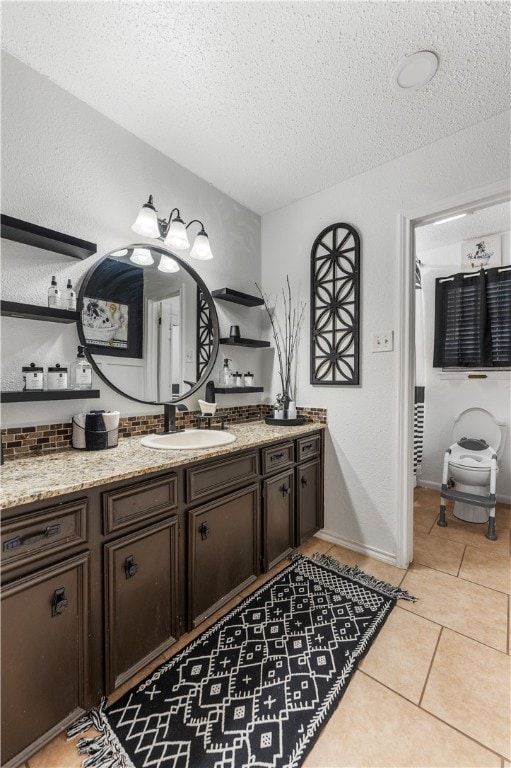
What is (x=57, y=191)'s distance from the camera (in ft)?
5.01

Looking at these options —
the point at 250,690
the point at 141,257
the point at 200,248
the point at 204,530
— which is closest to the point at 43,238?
the point at 141,257

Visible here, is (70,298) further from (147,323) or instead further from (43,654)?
(43,654)

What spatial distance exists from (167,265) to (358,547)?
7.25 ft

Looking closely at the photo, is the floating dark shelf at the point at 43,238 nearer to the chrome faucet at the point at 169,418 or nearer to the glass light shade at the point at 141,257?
the glass light shade at the point at 141,257

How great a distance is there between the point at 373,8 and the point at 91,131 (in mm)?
1337

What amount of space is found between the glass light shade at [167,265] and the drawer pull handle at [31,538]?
4.83 feet

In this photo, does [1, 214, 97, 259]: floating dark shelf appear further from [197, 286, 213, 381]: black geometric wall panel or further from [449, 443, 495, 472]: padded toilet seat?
[449, 443, 495, 472]: padded toilet seat

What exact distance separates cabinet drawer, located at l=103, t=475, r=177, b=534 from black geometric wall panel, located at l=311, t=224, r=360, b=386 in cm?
140

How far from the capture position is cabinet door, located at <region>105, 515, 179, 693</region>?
1.15m

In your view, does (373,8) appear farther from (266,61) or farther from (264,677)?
(264,677)

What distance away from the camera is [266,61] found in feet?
4.59

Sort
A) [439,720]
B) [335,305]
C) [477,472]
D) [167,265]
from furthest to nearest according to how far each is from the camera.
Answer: [477,472] → [335,305] → [167,265] → [439,720]

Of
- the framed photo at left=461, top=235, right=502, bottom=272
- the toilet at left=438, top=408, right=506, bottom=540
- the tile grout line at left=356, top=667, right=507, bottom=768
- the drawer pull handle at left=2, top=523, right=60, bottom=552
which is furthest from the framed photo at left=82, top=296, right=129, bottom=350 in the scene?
the framed photo at left=461, top=235, right=502, bottom=272

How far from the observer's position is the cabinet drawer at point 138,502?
3.73 feet
